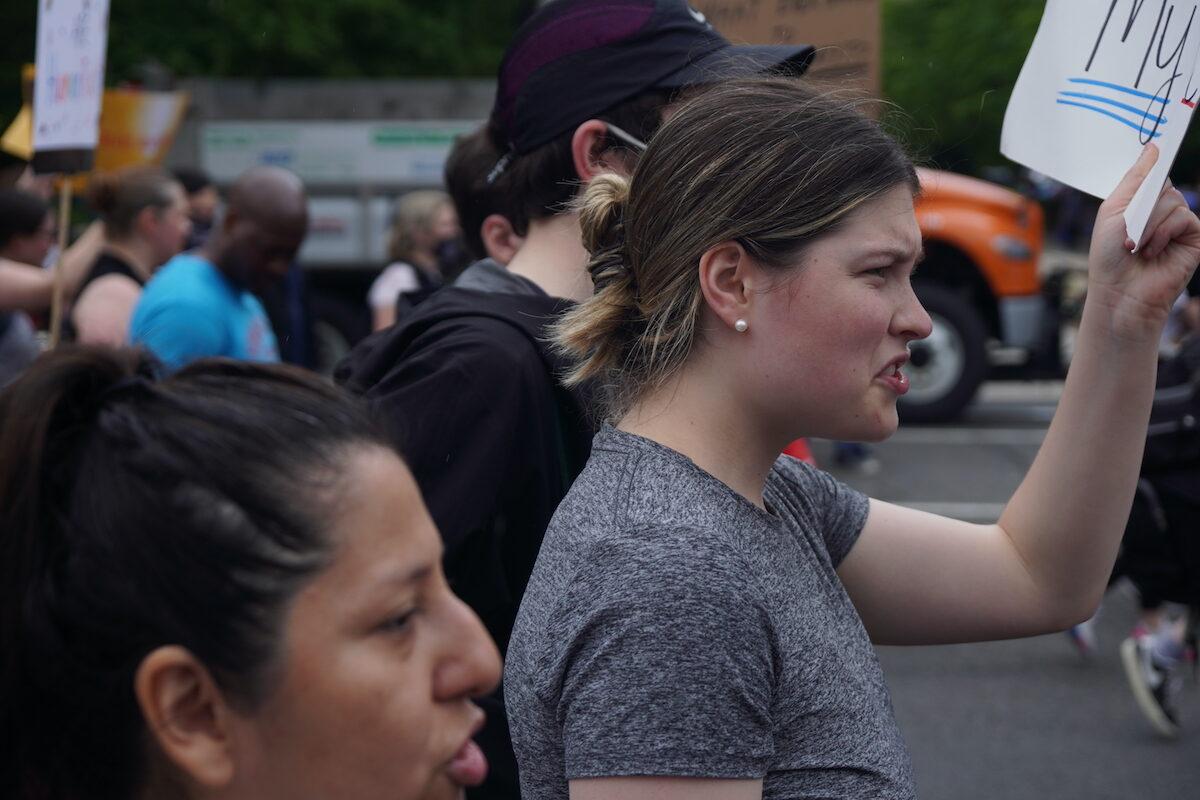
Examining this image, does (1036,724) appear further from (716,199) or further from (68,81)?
(716,199)

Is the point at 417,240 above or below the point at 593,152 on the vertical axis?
below

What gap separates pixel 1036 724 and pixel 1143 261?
3976 mm

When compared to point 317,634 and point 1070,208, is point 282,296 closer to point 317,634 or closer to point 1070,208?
point 317,634

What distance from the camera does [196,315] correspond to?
4.86 meters

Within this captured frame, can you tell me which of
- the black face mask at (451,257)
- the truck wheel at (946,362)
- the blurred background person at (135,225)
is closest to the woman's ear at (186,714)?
the black face mask at (451,257)

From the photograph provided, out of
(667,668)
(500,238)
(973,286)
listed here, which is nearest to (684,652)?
(667,668)

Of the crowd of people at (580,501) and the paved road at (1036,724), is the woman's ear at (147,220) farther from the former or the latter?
the crowd of people at (580,501)

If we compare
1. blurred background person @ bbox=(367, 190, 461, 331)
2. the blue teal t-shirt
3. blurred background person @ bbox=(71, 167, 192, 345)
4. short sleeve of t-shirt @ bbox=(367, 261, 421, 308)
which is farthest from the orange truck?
the blue teal t-shirt

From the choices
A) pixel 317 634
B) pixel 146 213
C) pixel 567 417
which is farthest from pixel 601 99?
pixel 146 213

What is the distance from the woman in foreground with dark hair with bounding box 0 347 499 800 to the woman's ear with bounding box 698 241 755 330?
21.9 inches

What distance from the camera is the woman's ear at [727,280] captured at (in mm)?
1658

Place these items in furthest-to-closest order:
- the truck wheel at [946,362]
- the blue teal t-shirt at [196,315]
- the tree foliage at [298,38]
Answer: the tree foliage at [298,38]
the truck wheel at [946,362]
the blue teal t-shirt at [196,315]

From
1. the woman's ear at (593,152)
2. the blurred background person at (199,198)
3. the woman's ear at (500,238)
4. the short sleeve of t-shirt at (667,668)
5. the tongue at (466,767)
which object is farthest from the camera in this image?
the blurred background person at (199,198)

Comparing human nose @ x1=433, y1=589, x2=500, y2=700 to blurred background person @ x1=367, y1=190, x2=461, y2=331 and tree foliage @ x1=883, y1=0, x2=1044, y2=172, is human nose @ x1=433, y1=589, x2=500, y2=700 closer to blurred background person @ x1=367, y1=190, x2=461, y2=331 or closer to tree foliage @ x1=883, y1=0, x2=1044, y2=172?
blurred background person @ x1=367, y1=190, x2=461, y2=331
